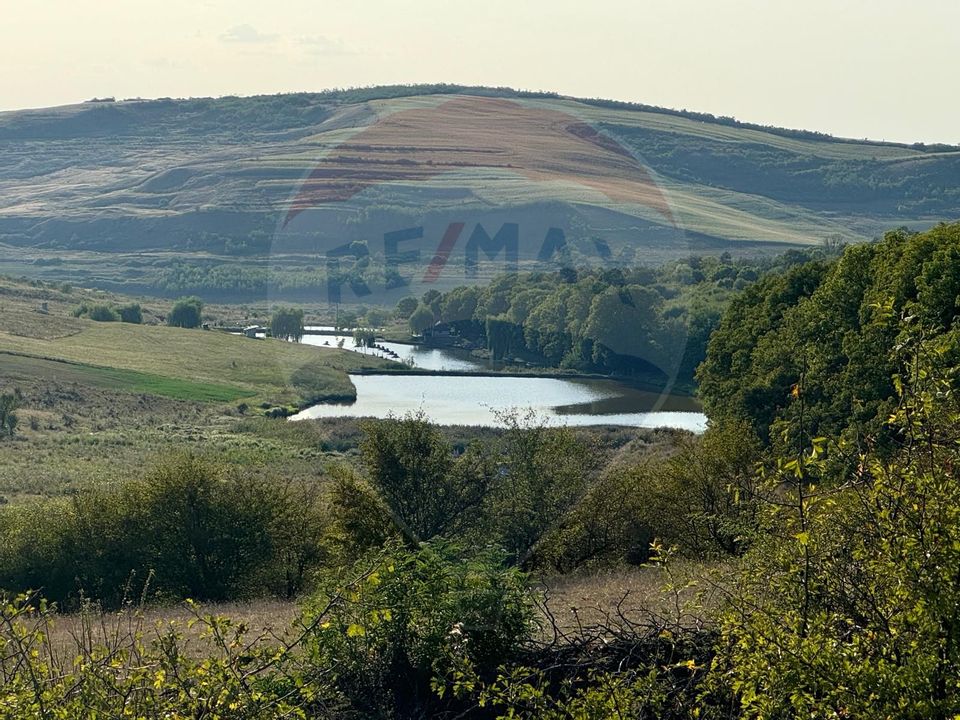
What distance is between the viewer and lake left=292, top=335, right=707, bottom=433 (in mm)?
33094

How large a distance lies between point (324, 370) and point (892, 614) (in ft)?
113

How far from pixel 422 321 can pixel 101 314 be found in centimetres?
6073

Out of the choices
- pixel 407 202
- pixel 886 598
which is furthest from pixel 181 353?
pixel 886 598

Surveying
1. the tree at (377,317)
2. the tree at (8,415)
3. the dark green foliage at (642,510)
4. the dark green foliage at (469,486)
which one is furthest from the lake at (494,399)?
the tree at (8,415)

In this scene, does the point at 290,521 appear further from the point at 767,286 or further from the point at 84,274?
the point at 84,274

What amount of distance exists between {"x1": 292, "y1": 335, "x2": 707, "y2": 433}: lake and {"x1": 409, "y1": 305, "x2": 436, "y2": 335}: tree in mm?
9435

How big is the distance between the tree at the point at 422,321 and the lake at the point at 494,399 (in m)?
9.44

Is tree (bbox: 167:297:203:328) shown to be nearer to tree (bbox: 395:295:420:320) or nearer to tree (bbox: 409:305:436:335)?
tree (bbox: 395:295:420:320)

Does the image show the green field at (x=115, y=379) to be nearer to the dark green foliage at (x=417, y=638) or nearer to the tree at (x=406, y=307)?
the tree at (x=406, y=307)

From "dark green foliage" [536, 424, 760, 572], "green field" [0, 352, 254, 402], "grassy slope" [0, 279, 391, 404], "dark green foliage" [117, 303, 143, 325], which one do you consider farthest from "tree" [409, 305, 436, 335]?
"dark green foliage" [117, 303, 143, 325]

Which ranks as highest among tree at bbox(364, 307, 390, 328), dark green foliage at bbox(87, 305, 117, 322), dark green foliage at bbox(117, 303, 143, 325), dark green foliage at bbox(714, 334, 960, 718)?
dark green foliage at bbox(714, 334, 960, 718)

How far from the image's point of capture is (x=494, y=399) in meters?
35.4

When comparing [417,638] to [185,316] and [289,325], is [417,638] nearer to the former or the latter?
[289,325]

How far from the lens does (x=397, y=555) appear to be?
1545cm
